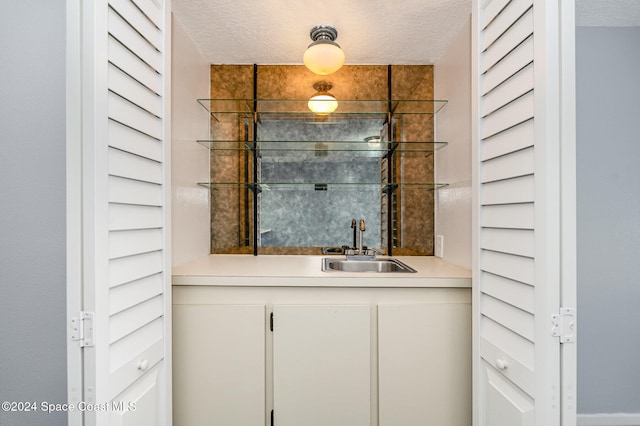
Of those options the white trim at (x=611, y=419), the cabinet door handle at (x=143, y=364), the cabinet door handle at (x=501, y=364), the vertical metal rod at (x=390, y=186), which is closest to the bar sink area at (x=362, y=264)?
the vertical metal rod at (x=390, y=186)

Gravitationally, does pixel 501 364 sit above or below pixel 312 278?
below

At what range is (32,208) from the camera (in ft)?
4.27

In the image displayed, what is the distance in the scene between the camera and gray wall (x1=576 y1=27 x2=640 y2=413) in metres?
1.81

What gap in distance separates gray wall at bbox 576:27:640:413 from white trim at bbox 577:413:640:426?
0.03 m

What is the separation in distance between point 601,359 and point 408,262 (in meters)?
1.26

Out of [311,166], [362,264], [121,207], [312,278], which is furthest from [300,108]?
[121,207]

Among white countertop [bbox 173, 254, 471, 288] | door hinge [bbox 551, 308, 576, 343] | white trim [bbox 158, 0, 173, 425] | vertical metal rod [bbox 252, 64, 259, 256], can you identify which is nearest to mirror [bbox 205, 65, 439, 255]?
vertical metal rod [bbox 252, 64, 259, 256]

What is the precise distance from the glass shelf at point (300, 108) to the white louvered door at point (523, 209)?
0.95 metres

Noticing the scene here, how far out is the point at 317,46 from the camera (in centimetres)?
175

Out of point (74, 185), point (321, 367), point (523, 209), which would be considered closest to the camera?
point (74, 185)

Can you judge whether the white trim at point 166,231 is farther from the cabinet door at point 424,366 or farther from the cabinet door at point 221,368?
the cabinet door at point 424,366

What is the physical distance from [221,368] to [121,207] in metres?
0.88

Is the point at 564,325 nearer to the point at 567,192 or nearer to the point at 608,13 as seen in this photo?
the point at 567,192

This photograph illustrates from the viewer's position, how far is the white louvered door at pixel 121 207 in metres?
0.85
